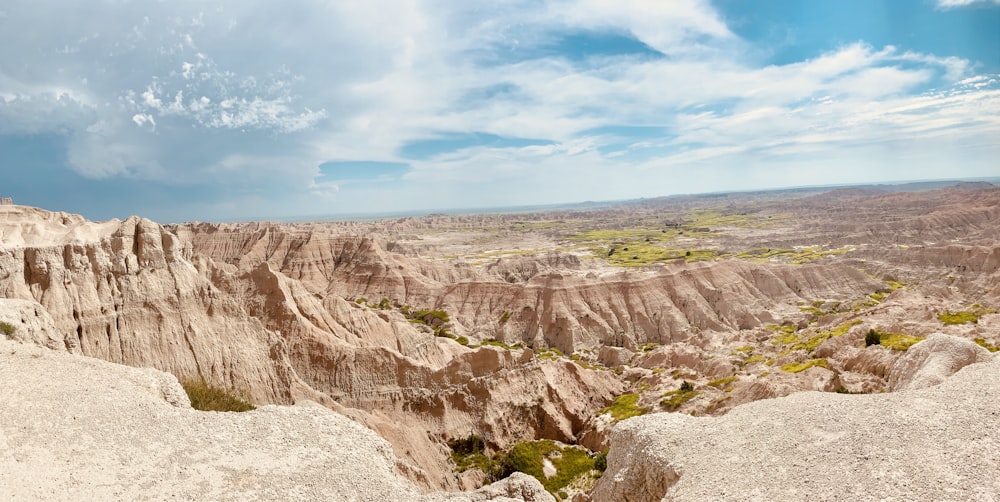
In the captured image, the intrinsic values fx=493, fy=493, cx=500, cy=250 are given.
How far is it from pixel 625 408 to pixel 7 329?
3728 centimetres

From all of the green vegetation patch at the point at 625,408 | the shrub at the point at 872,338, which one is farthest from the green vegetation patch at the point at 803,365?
the green vegetation patch at the point at 625,408

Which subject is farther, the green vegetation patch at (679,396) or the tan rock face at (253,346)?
the green vegetation patch at (679,396)

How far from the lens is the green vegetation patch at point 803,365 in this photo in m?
33.9

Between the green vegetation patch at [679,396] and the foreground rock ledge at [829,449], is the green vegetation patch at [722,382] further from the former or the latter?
the foreground rock ledge at [829,449]

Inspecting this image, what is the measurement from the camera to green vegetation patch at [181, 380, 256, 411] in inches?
963

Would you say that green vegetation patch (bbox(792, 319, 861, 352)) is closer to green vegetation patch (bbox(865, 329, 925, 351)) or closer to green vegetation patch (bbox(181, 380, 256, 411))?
green vegetation patch (bbox(865, 329, 925, 351))

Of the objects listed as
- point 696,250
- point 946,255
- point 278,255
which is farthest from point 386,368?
point 696,250

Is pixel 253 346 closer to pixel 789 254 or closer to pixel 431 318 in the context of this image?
pixel 431 318

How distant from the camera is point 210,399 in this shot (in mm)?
25719

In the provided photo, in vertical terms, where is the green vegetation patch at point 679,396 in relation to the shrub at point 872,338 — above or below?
below

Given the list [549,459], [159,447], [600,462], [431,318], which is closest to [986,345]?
[600,462]

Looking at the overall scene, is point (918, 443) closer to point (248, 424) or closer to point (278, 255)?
point (248, 424)

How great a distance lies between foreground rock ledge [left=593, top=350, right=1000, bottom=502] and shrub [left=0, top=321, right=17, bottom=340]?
89.3 feet

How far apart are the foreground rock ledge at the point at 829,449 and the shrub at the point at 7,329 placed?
2723 centimetres
